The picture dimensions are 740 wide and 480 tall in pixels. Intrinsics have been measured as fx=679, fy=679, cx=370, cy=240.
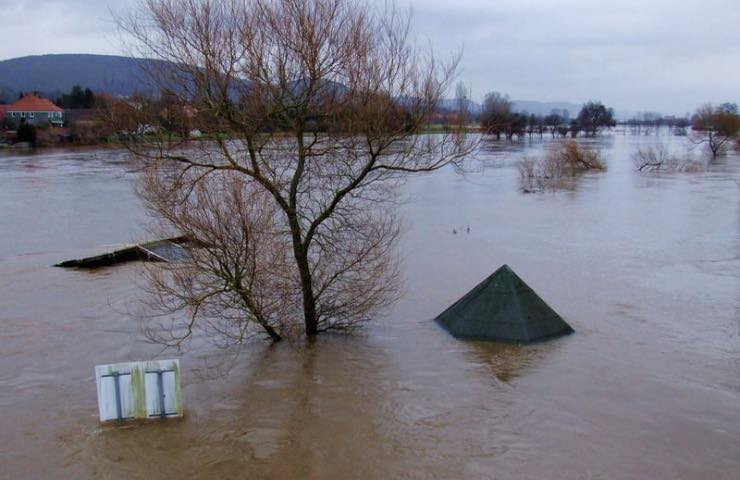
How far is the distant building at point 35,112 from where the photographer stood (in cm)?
9062

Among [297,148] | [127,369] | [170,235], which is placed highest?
[297,148]

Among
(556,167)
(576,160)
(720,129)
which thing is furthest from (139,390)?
(720,129)

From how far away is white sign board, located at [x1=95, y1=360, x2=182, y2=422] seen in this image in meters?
8.66

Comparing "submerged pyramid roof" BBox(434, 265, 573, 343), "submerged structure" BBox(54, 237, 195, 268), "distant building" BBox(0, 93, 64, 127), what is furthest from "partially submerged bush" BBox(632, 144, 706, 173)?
"distant building" BBox(0, 93, 64, 127)

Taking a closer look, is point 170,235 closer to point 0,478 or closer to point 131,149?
point 131,149

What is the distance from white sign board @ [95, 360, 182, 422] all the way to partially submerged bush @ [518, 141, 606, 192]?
98.8 ft

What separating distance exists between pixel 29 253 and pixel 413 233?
12.9 m

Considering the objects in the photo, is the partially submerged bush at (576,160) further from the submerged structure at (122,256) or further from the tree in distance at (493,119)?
the submerged structure at (122,256)

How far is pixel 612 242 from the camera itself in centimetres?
2275

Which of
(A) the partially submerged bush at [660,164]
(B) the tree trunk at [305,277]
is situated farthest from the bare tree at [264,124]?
(A) the partially submerged bush at [660,164]

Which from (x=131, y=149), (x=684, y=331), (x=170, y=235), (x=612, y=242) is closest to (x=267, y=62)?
(x=131, y=149)

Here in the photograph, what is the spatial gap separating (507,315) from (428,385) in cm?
281

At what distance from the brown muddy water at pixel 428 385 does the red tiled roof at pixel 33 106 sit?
266 ft

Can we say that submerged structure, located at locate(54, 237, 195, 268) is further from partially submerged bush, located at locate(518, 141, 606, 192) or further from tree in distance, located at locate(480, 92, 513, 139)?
partially submerged bush, located at locate(518, 141, 606, 192)
